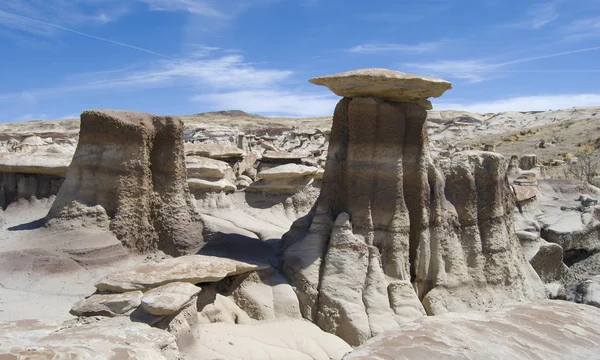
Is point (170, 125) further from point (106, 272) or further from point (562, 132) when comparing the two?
point (562, 132)

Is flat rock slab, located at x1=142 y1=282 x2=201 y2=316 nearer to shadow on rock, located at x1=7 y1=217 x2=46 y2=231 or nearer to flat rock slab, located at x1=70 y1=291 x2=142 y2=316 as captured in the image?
flat rock slab, located at x1=70 y1=291 x2=142 y2=316

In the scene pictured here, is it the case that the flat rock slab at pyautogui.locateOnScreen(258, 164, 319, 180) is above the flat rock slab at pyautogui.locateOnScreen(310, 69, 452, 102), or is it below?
below

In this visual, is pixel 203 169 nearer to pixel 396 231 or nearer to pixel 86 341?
pixel 396 231

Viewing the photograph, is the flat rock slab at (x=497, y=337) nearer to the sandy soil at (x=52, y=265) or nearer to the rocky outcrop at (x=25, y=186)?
the sandy soil at (x=52, y=265)

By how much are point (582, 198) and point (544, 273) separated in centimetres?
531

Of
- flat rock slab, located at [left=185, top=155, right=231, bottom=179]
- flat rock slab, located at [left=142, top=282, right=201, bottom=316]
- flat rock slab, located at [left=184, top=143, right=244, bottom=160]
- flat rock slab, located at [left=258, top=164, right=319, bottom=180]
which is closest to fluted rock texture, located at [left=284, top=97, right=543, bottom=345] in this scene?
flat rock slab, located at [left=142, top=282, right=201, bottom=316]

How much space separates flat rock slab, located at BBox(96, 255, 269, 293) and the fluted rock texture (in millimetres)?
1262

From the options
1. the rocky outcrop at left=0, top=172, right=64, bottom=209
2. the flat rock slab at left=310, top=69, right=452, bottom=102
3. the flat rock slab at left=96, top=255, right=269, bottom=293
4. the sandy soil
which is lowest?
the sandy soil

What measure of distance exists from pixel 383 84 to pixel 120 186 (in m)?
3.93

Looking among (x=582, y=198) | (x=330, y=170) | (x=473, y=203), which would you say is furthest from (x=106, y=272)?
(x=582, y=198)

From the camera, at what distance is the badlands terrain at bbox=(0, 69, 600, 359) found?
247 inches

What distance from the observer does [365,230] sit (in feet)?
28.3

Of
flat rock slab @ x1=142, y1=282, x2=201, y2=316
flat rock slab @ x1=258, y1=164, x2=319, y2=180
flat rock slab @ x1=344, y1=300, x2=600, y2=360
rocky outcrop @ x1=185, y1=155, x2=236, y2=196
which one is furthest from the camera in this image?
flat rock slab @ x1=258, y1=164, x2=319, y2=180

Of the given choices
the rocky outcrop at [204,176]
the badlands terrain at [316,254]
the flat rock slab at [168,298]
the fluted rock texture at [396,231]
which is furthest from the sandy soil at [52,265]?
the rocky outcrop at [204,176]
